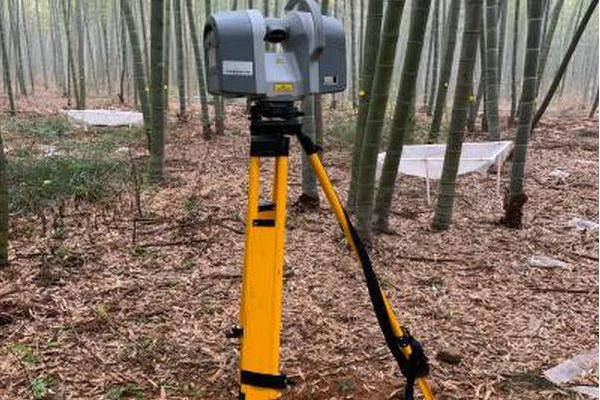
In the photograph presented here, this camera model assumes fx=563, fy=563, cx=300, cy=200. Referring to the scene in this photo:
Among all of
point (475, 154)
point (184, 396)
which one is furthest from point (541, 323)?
point (475, 154)

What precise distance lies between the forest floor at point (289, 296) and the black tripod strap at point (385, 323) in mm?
483

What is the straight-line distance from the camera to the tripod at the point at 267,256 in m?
1.58

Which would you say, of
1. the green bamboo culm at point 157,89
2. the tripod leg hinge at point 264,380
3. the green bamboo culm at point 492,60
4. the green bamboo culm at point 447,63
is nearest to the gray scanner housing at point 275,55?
the tripod leg hinge at point 264,380

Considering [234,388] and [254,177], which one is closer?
[254,177]

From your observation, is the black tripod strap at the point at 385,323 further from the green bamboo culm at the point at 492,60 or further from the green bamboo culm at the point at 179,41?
the green bamboo culm at the point at 179,41

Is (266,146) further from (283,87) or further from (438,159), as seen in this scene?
(438,159)

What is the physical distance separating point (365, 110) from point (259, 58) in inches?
93.3

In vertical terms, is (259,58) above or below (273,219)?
above

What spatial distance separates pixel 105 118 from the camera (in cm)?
876

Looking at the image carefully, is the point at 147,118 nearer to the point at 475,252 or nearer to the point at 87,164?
the point at 87,164

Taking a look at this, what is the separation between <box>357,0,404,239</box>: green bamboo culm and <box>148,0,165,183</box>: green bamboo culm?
7.44 ft

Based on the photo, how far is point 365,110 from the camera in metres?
3.74

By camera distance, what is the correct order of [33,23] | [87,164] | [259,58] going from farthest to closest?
1. [33,23]
2. [87,164]
3. [259,58]

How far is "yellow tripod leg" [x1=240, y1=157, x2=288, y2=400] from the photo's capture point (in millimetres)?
1594
